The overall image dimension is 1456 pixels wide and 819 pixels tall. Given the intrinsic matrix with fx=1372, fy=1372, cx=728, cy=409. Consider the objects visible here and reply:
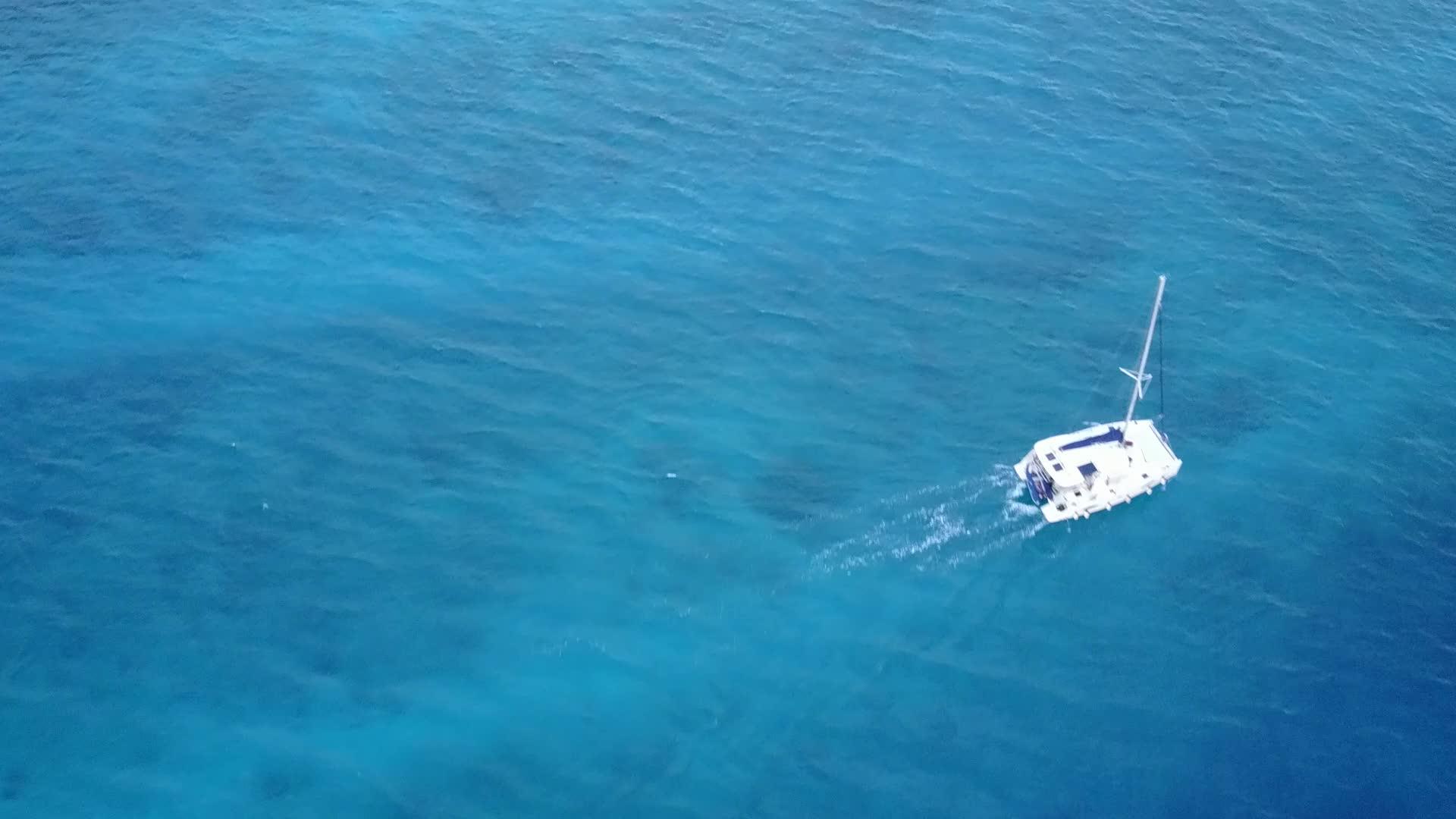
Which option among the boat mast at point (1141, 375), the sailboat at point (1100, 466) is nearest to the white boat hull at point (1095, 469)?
the sailboat at point (1100, 466)

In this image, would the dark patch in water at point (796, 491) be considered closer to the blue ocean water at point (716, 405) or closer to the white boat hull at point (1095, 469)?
the blue ocean water at point (716, 405)

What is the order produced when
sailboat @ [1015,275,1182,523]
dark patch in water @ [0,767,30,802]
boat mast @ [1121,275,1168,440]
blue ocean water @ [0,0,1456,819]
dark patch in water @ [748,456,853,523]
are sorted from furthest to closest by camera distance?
boat mast @ [1121,275,1168,440] → sailboat @ [1015,275,1182,523] → dark patch in water @ [748,456,853,523] → blue ocean water @ [0,0,1456,819] → dark patch in water @ [0,767,30,802]

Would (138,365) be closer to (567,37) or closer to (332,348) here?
(332,348)

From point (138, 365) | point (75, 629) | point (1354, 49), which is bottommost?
point (75, 629)

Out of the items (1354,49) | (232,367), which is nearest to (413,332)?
(232,367)

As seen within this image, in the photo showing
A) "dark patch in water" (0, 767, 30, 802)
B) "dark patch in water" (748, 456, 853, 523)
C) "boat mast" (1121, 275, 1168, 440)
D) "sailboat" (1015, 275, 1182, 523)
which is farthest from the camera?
"boat mast" (1121, 275, 1168, 440)

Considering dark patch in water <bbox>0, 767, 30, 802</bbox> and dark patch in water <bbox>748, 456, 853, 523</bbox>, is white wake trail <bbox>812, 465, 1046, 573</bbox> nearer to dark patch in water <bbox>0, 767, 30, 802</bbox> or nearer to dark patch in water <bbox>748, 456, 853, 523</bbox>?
dark patch in water <bbox>748, 456, 853, 523</bbox>

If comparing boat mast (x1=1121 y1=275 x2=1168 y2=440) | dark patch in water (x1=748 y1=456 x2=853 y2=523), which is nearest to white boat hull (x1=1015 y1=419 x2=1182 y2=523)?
boat mast (x1=1121 y1=275 x2=1168 y2=440)
